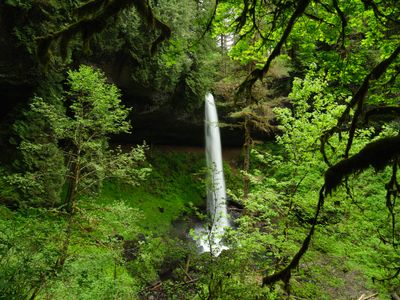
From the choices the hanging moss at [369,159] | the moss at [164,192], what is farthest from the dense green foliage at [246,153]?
the moss at [164,192]

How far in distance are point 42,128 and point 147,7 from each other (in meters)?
11.3

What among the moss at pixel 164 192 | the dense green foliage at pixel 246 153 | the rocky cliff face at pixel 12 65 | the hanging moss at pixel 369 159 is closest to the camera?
the hanging moss at pixel 369 159

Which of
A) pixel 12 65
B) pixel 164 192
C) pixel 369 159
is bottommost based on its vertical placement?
pixel 164 192

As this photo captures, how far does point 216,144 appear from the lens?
2352 cm

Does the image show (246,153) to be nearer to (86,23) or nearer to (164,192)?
(164,192)

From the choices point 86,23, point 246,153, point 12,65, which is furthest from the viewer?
point 246,153

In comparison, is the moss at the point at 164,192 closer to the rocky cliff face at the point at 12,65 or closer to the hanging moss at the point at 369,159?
the rocky cliff face at the point at 12,65

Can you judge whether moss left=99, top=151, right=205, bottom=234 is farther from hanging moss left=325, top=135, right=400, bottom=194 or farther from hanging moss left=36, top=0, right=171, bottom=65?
hanging moss left=325, top=135, right=400, bottom=194

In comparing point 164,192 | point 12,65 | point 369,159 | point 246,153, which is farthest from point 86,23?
point 164,192

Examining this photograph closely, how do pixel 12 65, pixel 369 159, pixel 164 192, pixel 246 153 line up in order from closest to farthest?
pixel 369 159 < pixel 12 65 < pixel 246 153 < pixel 164 192

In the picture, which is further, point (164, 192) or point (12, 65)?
point (164, 192)

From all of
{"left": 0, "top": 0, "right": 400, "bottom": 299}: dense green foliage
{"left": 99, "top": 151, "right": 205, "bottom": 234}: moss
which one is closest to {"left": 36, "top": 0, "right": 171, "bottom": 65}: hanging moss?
{"left": 0, "top": 0, "right": 400, "bottom": 299}: dense green foliage

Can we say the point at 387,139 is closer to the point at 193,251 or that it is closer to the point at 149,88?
the point at 193,251

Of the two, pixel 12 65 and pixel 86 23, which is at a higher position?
pixel 12 65
